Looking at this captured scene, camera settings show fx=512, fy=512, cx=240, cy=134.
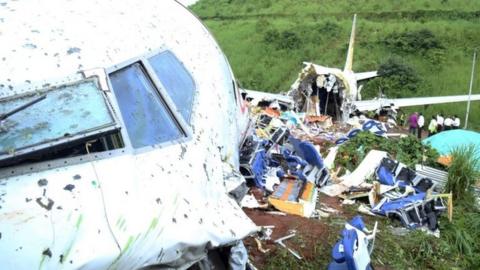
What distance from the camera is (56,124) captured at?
2973 millimetres

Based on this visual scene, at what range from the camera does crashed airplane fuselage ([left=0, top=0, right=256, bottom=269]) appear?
2.58 meters

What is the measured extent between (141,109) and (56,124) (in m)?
0.70

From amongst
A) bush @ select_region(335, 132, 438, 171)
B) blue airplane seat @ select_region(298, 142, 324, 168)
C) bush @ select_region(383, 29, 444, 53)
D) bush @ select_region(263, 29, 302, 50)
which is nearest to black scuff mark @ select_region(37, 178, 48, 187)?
blue airplane seat @ select_region(298, 142, 324, 168)

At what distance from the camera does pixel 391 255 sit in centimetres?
744

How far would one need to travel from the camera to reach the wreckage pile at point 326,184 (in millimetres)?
8570

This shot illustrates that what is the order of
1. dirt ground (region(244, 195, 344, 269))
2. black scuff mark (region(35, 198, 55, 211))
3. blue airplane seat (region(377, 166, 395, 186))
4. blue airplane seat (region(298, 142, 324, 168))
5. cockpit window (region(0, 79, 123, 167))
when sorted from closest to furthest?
black scuff mark (region(35, 198, 55, 211)) < cockpit window (region(0, 79, 123, 167)) < dirt ground (region(244, 195, 344, 269)) < blue airplane seat (region(298, 142, 324, 168)) < blue airplane seat (region(377, 166, 395, 186))

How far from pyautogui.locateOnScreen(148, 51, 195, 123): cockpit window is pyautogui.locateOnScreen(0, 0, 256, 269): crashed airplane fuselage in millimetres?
14

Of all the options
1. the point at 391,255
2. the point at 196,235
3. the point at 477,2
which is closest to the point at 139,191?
the point at 196,235

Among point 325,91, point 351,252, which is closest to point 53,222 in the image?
point 351,252

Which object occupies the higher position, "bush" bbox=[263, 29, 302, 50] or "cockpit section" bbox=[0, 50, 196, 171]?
"cockpit section" bbox=[0, 50, 196, 171]

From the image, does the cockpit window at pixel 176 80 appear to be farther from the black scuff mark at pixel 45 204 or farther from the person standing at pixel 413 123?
the person standing at pixel 413 123

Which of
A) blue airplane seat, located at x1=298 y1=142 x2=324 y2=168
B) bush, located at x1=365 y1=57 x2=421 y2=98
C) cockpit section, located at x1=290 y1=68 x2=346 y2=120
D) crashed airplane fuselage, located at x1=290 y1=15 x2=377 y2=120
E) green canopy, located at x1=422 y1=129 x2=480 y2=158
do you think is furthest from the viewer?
bush, located at x1=365 y1=57 x2=421 y2=98

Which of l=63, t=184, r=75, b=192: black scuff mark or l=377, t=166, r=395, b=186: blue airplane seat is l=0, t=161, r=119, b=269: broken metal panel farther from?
l=377, t=166, r=395, b=186: blue airplane seat

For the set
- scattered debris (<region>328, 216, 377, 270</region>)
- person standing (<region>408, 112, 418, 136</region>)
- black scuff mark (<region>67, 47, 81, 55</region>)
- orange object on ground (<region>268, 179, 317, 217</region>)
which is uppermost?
black scuff mark (<region>67, 47, 81, 55</region>)
